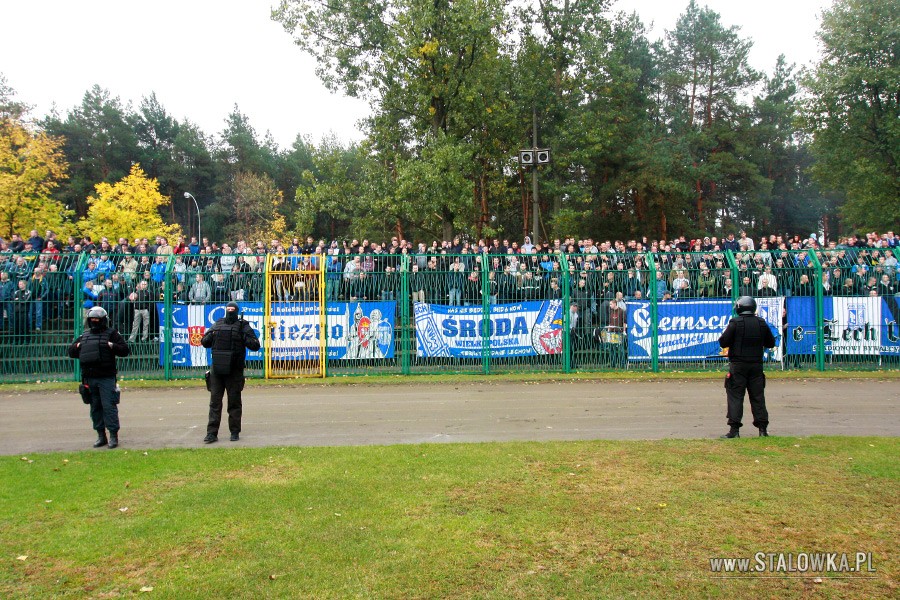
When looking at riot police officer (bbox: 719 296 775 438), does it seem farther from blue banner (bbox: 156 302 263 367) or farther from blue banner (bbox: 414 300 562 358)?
blue banner (bbox: 156 302 263 367)

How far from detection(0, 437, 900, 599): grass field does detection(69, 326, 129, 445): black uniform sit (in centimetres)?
64

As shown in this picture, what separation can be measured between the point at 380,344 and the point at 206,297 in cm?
443

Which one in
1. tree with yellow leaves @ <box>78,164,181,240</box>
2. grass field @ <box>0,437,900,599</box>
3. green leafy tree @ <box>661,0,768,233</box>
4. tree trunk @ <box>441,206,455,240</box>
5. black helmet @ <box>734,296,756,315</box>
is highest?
green leafy tree @ <box>661,0,768,233</box>

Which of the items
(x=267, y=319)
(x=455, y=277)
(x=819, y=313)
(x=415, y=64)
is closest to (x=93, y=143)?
(x=415, y=64)

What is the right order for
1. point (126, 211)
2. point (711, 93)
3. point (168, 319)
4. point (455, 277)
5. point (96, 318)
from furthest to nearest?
point (126, 211), point (711, 93), point (455, 277), point (168, 319), point (96, 318)

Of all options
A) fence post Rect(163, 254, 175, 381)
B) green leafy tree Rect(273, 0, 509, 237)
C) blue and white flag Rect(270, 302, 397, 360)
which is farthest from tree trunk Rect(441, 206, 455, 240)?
fence post Rect(163, 254, 175, 381)

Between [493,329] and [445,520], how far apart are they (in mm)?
11186

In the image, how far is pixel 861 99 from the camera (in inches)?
1423

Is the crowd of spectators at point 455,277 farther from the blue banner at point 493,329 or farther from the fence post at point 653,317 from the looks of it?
the blue banner at point 493,329

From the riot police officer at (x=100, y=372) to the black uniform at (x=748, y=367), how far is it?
861 cm

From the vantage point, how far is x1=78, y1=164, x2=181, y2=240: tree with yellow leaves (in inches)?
1874

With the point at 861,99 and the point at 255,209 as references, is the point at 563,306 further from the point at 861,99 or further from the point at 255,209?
the point at 255,209

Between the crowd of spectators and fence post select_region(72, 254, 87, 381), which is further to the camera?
the crowd of spectators

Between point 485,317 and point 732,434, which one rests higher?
point 485,317
